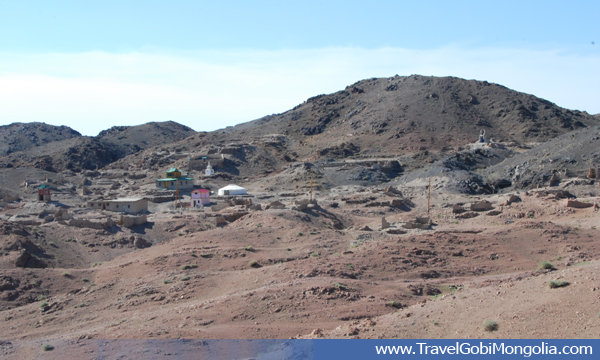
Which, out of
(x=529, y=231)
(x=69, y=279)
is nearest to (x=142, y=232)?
(x=69, y=279)

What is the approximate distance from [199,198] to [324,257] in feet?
78.9

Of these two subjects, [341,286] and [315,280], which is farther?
[315,280]

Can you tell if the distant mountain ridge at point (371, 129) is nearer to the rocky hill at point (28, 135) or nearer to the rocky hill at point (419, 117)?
the rocky hill at point (419, 117)

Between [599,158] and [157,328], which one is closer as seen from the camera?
[157,328]

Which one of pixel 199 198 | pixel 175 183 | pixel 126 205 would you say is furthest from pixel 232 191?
pixel 126 205

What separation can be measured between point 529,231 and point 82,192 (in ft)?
150

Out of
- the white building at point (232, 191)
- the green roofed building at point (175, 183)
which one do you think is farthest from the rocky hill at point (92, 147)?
the white building at point (232, 191)

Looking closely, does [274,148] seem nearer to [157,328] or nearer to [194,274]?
[194,274]

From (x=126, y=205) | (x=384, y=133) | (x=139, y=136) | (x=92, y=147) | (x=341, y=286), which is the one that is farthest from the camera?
(x=139, y=136)

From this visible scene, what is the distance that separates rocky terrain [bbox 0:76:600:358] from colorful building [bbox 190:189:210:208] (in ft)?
7.48

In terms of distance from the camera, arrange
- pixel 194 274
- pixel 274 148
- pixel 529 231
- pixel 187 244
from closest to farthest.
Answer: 1. pixel 194 274
2. pixel 529 231
3. pixel 187 244
4. pixel 274 148

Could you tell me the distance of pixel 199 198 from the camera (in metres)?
42.5

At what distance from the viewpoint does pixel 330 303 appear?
14016 millimetres

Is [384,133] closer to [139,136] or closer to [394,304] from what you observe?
[139,136]
